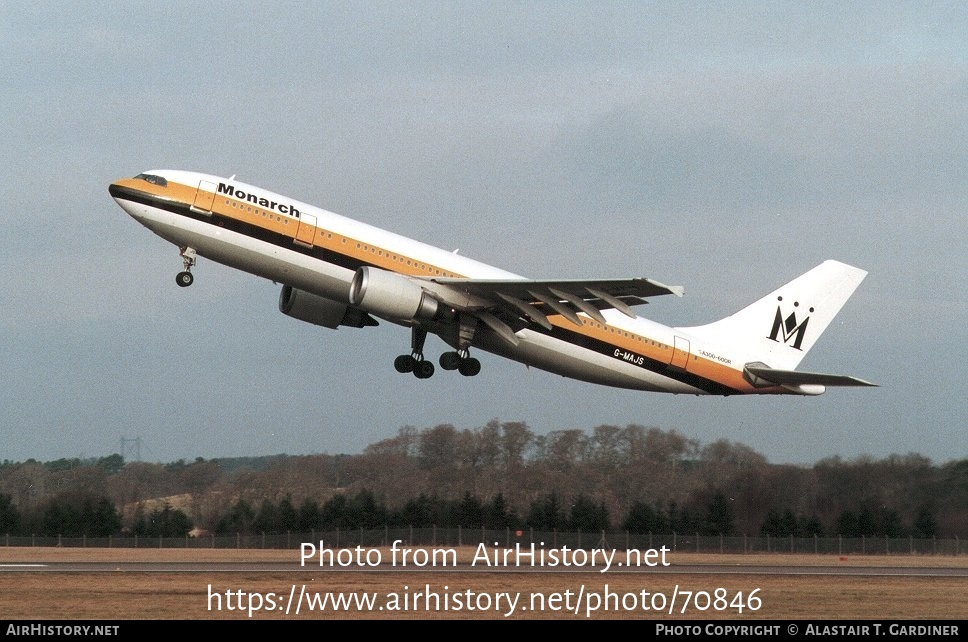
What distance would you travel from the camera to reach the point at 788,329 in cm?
4594

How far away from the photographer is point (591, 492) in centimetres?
5375

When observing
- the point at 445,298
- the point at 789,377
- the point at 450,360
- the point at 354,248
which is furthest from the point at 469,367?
the point at 789,377

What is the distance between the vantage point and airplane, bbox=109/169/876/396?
120 ft

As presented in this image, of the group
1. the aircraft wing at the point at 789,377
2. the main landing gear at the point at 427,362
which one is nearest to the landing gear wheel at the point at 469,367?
the main landing gear at the point at 427,362

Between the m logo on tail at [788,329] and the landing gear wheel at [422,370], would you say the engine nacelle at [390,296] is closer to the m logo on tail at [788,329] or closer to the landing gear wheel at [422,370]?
the landing gear wheel at [422,370]

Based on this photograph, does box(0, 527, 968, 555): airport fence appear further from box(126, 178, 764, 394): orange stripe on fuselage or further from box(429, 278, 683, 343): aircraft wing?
box(429, 278, 683, 343): aircraft wing

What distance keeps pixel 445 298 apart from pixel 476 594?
400 inches

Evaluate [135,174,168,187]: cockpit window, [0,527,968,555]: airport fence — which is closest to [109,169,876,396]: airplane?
[135,174,168,187]: cockpit window

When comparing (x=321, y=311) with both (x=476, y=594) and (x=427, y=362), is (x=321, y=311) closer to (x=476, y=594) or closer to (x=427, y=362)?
(x=427, y=362)

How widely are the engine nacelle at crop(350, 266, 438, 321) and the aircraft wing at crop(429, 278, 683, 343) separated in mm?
859

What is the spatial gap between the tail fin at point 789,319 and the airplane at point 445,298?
93mm

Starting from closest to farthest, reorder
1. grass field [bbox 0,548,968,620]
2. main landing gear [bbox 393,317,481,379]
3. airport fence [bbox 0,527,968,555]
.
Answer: grass field [bbox 0,548,968,620]
main landing gear [bbox 393,317,481,379]
airport fence [bbox 0,527,968,555]
